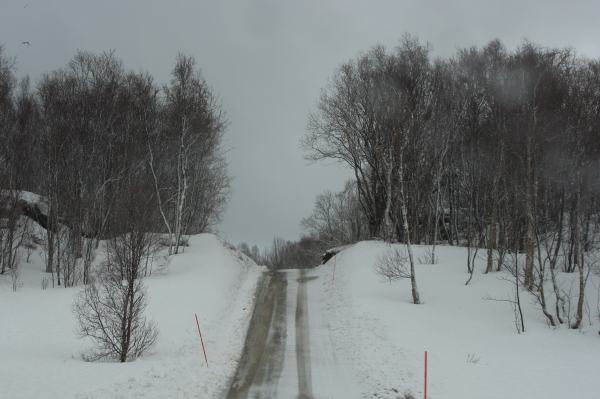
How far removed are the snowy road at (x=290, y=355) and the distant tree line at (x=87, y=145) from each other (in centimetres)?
940

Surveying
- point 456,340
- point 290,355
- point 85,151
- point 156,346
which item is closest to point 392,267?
point 456,340

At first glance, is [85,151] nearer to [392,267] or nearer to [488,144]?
[392,267]

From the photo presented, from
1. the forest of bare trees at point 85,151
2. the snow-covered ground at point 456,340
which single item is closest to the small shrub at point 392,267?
the snow-covered ground at point 456,340

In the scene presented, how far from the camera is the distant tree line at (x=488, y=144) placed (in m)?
20.9

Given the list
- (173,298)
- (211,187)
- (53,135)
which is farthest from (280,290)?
(211,187)

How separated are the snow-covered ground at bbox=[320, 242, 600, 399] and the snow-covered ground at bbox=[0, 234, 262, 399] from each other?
4.48 meters

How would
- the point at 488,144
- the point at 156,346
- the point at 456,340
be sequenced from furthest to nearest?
1. the point at 488,144
2. the point at 456,340
3. the point at 156,346

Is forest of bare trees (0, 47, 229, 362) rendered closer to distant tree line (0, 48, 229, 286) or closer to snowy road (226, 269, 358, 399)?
distant tree line (0, 48, 229, 286)

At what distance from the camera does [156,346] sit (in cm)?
1545

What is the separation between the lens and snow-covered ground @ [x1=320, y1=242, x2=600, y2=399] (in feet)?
40.2

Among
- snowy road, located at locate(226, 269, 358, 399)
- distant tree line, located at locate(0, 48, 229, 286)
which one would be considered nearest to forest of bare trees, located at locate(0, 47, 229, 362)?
distant tree line, located at locate(0, 48, 229, 286)

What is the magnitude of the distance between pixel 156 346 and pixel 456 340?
10673 mm

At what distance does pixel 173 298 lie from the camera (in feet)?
70.4

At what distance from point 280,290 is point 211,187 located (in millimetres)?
26454
